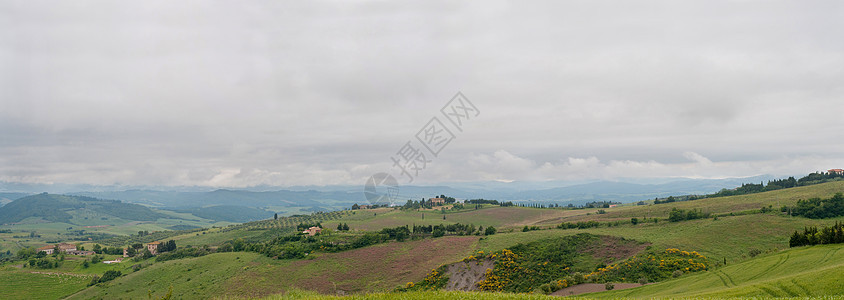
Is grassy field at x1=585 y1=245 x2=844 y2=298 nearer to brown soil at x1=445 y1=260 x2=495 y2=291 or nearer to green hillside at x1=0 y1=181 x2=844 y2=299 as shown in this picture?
green hillside at x1=0 y1=181 x2=844 y2=299

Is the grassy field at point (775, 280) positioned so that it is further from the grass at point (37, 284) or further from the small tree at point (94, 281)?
the grass at point (37, 284)

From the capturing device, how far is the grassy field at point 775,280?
18.6 meters

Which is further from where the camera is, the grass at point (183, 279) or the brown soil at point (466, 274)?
the grass at point (183, 279)

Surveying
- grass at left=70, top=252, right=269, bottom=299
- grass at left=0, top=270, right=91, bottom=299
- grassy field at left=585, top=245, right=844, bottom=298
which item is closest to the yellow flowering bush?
grassy field at left=585, top=245, right=844, bottom=298

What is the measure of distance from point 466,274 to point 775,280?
45.0 metres

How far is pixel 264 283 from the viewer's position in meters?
76.5

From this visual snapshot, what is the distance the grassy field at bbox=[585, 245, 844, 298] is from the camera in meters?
18.6

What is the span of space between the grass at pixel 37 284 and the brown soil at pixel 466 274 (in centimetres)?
9878

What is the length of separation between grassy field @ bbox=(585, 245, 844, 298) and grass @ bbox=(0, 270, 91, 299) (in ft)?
414

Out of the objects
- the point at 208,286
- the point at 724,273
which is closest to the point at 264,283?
the point at 208,286

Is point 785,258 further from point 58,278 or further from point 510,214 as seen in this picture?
point 58,278

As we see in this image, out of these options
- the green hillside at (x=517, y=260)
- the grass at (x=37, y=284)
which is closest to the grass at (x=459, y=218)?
the green hillside at (x=517, y=260)

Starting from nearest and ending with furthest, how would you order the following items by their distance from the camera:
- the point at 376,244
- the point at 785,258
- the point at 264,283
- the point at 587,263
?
the point at 785,258 < the point at 587,263 < the point at 264,283 < the point at 376,244

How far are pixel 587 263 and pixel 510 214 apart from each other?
109m
